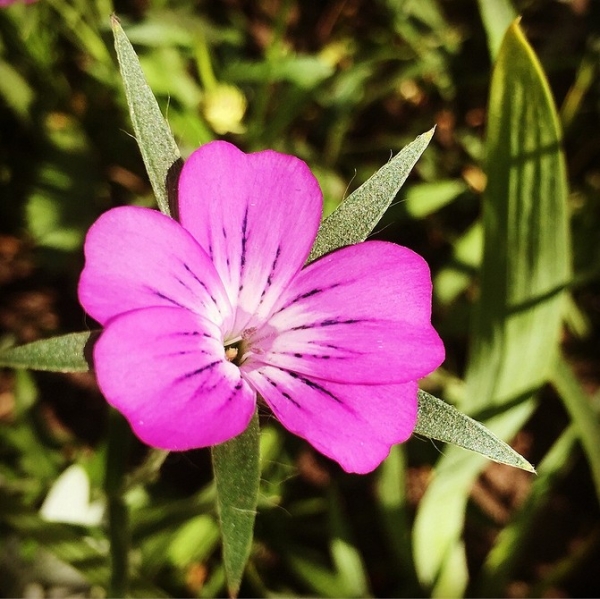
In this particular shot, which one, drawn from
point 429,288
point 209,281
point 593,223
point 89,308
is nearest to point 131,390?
point 89,308

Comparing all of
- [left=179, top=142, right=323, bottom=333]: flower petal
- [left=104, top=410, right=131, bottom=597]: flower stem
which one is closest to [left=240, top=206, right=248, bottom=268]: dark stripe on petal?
[left=179, top=142, right=323, bottom=333]: flower petal

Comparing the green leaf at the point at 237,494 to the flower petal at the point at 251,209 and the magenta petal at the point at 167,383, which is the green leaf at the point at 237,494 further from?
the flower petal at the point at 251,209

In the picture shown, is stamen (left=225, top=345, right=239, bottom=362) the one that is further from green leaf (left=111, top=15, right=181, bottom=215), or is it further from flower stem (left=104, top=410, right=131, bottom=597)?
flower stem (left=104, top=410, right=131, bottom=597)

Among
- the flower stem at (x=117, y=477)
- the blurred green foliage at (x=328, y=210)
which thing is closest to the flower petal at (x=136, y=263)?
the flower stem at (x=117, y=477)

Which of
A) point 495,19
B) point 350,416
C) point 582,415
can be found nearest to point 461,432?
point 350,416

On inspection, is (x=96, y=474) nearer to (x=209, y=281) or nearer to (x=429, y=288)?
(x=209, y=281)

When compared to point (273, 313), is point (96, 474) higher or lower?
lower

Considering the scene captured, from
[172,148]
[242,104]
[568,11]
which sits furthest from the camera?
[568,11]
